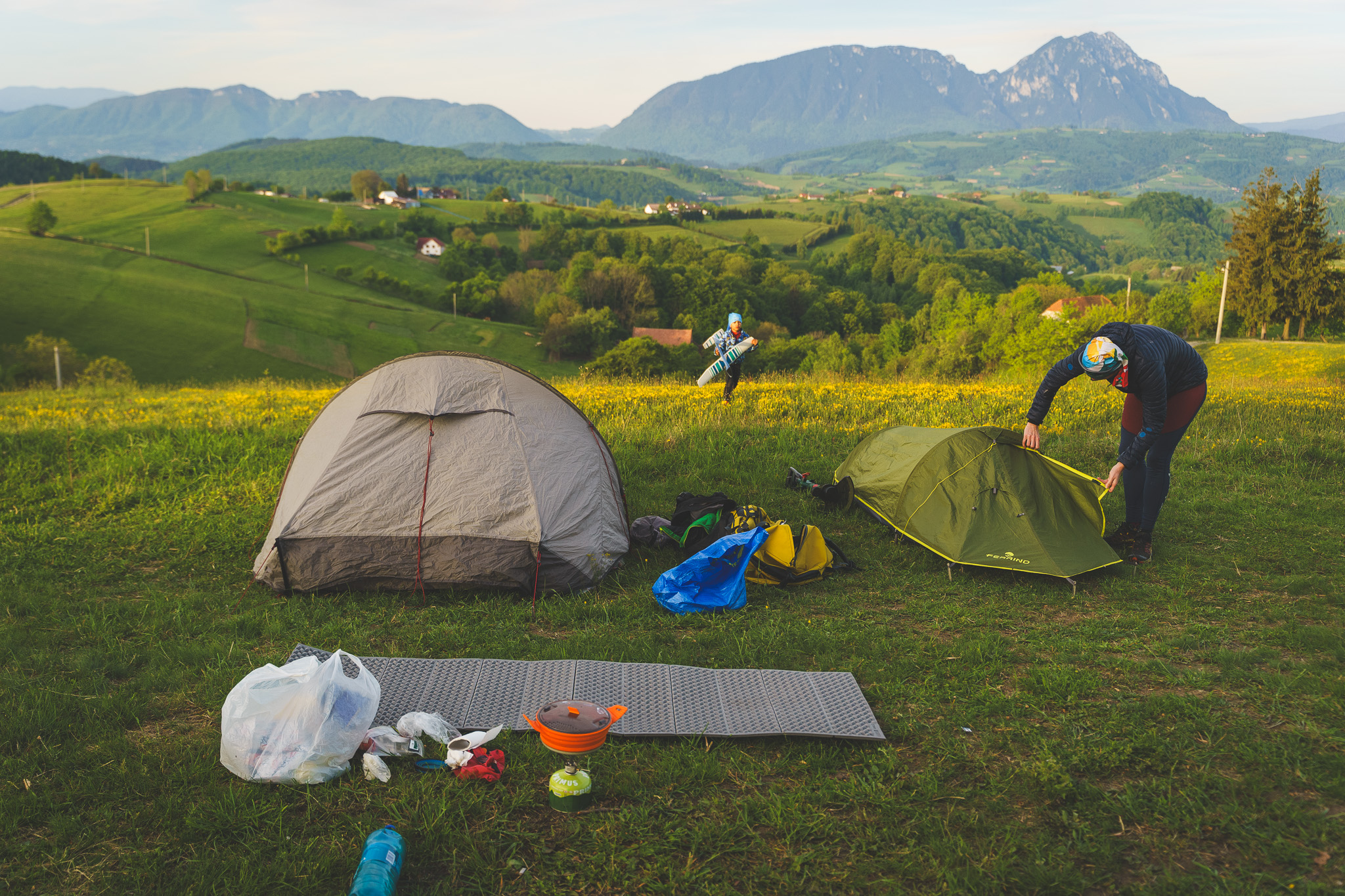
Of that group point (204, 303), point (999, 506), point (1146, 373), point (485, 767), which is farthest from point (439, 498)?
point (204, 303)

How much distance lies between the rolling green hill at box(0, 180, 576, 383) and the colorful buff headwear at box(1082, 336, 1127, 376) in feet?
147

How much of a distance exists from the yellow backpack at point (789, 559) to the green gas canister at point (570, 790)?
9.60 ft

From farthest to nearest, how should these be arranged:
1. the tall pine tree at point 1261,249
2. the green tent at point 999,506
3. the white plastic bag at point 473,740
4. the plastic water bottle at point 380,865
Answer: the tall pine tree at point 1261,249 < the green tent at point 999,506 < the white plastic bag at point 473,740 < the plastic water bottle at point 380,865

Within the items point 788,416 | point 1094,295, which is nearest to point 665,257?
point 1094,295

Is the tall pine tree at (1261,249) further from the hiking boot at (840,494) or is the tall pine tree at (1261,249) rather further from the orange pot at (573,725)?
the orange pot at (573,725)

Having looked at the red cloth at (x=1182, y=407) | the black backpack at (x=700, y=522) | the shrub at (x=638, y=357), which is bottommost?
the shrub at (x=638, y=357)

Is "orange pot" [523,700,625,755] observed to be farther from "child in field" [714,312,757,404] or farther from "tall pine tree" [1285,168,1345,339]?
"tall pine tree" [1285,168,1345,339]

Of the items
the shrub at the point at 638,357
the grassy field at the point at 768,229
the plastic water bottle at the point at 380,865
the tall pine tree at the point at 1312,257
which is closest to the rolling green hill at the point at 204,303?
the shrub at the point at 638,357

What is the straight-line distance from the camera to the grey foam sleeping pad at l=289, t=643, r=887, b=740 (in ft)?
13.6

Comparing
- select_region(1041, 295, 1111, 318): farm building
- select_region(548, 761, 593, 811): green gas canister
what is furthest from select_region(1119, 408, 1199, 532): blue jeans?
select_region(1041, 295, 1111, 318): farm building

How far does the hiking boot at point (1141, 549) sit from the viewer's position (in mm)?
6609

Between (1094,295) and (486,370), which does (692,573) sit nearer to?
(486,370)

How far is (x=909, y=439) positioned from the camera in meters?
7.46

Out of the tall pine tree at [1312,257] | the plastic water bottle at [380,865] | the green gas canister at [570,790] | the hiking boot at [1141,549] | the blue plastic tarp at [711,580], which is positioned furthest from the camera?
the tall pine tree at [1312,257]
